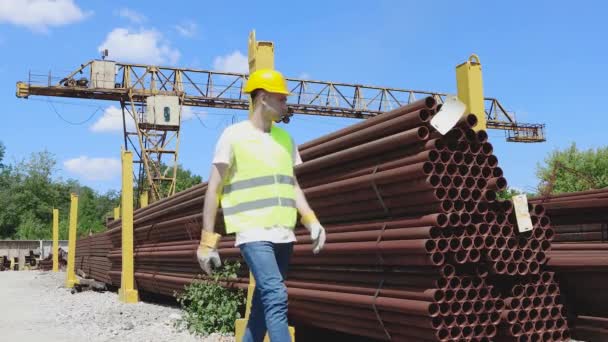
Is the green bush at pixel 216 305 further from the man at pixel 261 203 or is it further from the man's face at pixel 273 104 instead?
the man's face at pixel 273 104

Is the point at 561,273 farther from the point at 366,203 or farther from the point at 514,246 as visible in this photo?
the point at 366,203

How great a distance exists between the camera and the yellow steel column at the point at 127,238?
1234cm

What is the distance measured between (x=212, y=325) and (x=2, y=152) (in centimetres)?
8110

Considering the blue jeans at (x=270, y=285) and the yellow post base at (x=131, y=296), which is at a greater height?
the blue jeans at (x=270, y=285)

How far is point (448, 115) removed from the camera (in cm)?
453

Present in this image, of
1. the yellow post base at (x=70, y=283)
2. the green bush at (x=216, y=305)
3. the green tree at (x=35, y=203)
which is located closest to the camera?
the green bush at (x=216, y=305)

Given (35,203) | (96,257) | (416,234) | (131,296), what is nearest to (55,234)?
(96,257)

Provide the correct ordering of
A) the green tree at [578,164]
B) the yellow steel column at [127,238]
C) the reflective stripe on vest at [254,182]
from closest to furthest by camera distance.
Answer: the reflective stripe on vest at [254,182] → the yellow steel column at [127,238] → the green tree at [578,164]

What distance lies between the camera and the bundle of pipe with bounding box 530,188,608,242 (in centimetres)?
566

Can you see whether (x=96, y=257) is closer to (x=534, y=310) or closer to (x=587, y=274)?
(x=534, y=310)

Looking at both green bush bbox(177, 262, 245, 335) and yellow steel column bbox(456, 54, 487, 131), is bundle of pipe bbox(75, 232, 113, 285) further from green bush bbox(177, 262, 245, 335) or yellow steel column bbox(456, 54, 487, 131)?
yellow steel column bbox(456, 54, 487, 131)

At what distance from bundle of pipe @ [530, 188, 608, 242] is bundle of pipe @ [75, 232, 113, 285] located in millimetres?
12165

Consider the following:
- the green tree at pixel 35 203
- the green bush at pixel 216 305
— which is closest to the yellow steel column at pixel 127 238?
the green bush at pixel 216 305

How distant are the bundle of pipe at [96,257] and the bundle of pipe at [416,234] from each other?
11.7 metres
